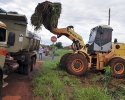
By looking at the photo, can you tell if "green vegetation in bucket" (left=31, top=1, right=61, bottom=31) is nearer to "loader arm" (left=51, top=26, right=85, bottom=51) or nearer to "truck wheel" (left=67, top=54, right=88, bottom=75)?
"loader arm" (left=51, top=26, right=85, bottom=51)

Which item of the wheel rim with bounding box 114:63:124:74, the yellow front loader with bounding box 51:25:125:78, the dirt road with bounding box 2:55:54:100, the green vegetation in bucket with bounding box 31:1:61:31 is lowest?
the dirt road with bounding box 2:55:54:100

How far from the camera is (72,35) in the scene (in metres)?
12.9

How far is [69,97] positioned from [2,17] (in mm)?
4707

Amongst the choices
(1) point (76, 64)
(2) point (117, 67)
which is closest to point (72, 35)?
(1) point (76, 64)

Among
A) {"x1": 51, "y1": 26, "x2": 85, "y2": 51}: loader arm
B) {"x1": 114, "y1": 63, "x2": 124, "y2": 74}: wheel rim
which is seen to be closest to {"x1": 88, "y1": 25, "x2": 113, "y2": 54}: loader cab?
{"x1": 51, "y1": 26, "x2": 85, "y2": 51}: loader arm

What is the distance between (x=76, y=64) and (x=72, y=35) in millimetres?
1944

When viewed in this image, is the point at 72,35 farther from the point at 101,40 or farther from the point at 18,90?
the point at 18,90

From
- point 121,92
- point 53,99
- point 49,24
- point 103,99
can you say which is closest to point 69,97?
point 53,99

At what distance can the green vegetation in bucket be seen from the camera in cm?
1176

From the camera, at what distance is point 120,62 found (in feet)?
40.6

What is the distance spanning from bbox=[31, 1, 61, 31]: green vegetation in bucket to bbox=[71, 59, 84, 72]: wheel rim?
2427 mm

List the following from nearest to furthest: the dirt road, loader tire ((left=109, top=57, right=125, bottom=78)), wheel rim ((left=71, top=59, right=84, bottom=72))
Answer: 1. the dirt road
2. wheel rim ((left=71, top=59, right=84, bottom=72))
3. loader tire ((left=109, top=57, right=125, bottom=78))

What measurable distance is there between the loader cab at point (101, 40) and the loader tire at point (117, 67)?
976 millimetres

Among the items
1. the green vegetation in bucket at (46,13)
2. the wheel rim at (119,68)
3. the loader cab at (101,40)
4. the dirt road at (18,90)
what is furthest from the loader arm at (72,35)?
the dirt road at (18,90)
